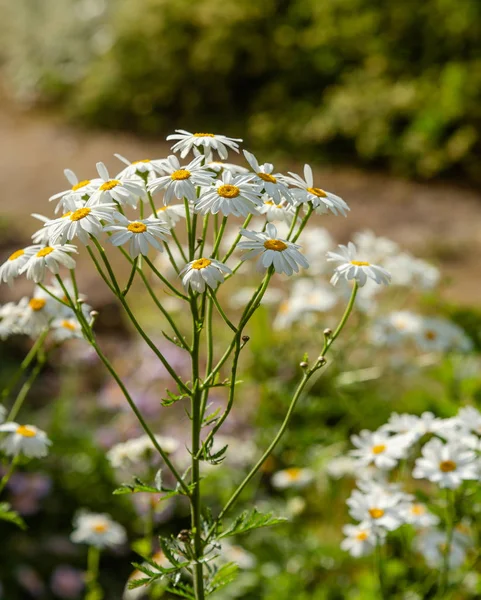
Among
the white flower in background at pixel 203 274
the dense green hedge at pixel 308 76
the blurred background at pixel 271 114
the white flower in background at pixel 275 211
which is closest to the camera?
the white flower in background at pixel 203 274

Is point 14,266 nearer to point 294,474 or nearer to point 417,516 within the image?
point 417,516

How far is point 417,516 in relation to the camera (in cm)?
172

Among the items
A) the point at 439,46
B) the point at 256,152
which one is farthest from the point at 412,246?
the point at 439,46

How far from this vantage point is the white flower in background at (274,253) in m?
1.14

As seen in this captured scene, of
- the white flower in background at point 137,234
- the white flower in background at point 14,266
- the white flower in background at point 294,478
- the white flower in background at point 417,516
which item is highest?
the white flower in background at point 137,234

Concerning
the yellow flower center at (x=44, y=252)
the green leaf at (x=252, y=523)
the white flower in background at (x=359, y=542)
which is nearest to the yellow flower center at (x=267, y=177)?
the yellow flower center at (x=44, y=252)

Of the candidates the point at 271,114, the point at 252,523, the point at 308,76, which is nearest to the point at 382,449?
the point at 252,523

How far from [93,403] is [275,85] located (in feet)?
16.9

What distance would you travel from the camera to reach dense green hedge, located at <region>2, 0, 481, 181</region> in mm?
6672

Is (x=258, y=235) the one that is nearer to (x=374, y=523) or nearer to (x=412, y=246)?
(x=374, y=523)

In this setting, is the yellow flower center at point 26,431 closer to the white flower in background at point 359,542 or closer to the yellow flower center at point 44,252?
the yellow flower center at point 44,252

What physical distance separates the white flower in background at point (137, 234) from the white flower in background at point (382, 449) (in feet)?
2.48

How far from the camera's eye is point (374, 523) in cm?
161

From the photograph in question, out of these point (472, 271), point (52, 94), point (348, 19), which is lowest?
point (472, 271)
